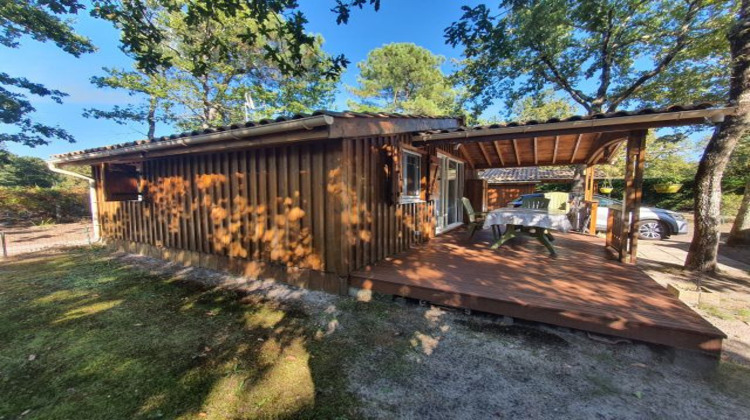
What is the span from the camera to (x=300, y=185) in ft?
12.3

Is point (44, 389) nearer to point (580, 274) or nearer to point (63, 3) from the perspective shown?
point (63, 3)

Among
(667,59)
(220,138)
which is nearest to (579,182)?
(667,59)

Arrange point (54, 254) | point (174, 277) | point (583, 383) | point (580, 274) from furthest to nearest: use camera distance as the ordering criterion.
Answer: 1. point (54, 254)
2. point (174, 277)
3. point (580, 274)
4. point (583, 383)

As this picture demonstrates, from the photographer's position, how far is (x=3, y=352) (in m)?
2.45

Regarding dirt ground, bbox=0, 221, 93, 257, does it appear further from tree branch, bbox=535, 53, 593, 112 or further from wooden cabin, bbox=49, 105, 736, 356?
tree branch, bbox=535, 53, 593, 112

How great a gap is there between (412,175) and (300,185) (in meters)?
2.43

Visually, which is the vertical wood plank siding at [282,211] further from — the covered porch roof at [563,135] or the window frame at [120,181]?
the covered porch roof at [563,135]

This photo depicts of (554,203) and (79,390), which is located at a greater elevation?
(554,203)

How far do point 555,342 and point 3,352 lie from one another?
500 cm

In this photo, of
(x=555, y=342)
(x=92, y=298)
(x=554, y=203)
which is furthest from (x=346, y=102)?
(x=555, y=342)

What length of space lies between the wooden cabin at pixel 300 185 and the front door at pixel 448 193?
564 millimetres

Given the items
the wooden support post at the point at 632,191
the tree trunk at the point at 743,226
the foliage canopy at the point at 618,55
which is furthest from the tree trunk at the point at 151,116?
the tree trunk at the point at 743,226

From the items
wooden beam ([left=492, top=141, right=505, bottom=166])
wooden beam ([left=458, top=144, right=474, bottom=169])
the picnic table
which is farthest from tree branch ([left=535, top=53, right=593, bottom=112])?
the picnic table

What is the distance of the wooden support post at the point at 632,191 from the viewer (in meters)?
3.90
